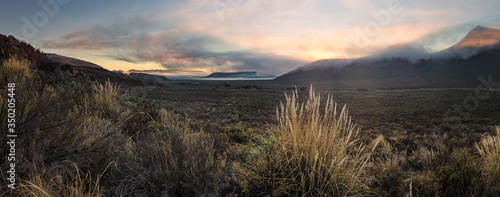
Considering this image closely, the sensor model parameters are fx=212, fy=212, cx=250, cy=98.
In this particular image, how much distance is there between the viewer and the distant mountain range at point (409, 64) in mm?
87000

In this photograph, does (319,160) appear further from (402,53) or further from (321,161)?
(402,53)

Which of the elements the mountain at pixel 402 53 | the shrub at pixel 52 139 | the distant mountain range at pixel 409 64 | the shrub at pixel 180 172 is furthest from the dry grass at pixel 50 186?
the mountain at pixel 402 53

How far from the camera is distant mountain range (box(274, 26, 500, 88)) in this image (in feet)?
285

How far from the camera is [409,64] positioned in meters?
123

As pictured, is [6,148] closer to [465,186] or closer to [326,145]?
[326,145]

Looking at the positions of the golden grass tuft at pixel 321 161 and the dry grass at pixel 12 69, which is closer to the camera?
the golden grass tuft at pixel 321 161

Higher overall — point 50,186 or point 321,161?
point 321,161

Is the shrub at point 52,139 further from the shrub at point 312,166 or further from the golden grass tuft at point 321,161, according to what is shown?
the golden grass tuft at point 321,161

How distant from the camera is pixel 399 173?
340 cm

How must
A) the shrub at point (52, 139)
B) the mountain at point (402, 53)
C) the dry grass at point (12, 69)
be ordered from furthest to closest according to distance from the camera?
the mountain at point (402, 53) → the dry grass at point (12, 69) → the shrub at point (52, 139)

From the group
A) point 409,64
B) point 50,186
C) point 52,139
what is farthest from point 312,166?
point 409,64

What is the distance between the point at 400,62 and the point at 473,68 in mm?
45946

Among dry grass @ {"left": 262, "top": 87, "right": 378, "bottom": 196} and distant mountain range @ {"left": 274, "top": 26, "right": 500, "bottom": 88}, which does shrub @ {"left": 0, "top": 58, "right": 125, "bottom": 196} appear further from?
distant mountain range @ {"left": 274, "top": 26, "right": 500, "bottom": 88}

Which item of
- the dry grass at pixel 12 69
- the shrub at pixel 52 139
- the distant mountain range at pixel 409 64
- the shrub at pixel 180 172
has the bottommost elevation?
the shrub at pixel 180 172
